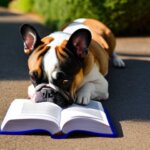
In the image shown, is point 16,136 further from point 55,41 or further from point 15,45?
point 15,45

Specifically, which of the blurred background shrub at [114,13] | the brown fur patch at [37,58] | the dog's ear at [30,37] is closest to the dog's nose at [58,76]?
the brown fur patch at [37,58]

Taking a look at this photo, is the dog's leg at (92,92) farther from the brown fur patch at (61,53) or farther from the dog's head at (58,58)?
the brown fur patch at (61,53)

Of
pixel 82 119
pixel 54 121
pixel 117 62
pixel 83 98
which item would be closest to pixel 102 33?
pixel 117 62

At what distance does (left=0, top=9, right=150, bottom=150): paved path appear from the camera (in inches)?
157

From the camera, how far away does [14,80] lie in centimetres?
591

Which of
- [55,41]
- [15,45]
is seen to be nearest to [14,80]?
[55,41]

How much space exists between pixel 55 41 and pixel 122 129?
120 cm

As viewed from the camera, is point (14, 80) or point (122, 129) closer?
point (122, 129)

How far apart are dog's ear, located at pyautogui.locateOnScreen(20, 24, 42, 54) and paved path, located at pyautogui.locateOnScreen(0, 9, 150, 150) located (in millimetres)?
597

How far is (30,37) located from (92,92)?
0.84 metres

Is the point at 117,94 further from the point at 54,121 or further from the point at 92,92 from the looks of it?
the point at 54,121

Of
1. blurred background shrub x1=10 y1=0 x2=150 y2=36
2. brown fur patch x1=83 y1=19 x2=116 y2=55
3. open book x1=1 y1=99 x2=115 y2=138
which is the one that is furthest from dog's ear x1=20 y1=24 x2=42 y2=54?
blurred background shrub x1=10 y1=0 x2=150 y2=36

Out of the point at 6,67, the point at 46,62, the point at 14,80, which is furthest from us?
the point at 6,67

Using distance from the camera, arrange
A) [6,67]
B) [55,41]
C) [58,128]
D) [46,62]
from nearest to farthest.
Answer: [58,128], [46,62], [55,41], [6,67]
